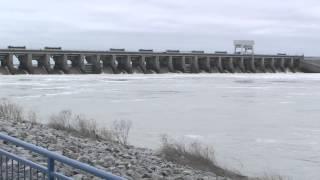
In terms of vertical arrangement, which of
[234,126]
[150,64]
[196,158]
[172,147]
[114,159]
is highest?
[114,159]

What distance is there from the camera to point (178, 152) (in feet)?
50.6

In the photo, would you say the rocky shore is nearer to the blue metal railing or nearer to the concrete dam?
the blue metal railing

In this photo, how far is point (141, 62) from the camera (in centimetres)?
8994

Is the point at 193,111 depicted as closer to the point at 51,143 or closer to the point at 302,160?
the point at 302,160

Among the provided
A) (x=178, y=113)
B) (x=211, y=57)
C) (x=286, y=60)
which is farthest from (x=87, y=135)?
(x=286, y=60)

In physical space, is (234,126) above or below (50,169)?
below

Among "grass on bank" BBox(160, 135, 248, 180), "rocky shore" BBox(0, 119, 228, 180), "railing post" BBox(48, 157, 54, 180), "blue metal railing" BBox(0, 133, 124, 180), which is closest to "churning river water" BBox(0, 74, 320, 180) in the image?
"grass on bank" BBox(160, 135, 248, 180)

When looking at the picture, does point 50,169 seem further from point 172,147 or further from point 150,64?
point 150,64

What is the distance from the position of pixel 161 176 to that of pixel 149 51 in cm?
8358

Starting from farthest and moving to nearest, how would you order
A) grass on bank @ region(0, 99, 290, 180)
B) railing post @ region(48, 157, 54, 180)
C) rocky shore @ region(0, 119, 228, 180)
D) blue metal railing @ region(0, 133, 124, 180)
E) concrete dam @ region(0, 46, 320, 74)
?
concrete dam @ region(0, 46, 320, 74), grass on bank @ region(0, 99, 290, 180), rocky shore @ region(0, 119, 228, 180), railing post @ region(48, 157, 54, 180), blue metal railing @ region(0, 133, 124, 180)

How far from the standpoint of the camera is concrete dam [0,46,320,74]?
255 feet

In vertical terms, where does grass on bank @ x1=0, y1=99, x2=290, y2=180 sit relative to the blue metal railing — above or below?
below

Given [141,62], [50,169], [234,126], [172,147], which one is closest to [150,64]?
[141,62]

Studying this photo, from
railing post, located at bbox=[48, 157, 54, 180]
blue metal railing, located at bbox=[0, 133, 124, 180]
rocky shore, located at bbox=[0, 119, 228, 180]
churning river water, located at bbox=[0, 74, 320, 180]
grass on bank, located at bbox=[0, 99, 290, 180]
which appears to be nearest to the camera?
blue metal railing, located at bbox=[0, 133, 124, 180]
